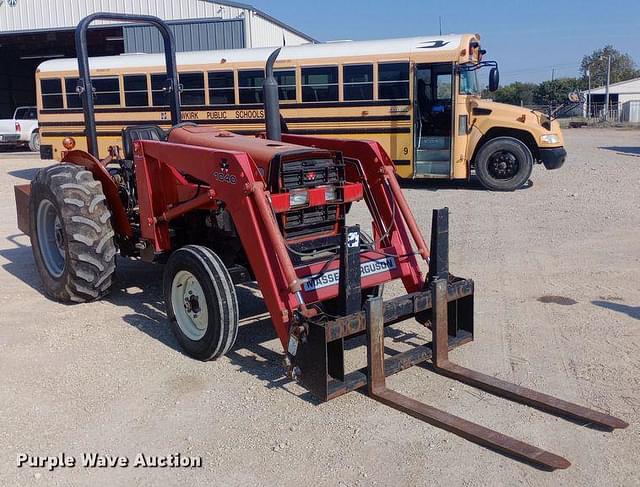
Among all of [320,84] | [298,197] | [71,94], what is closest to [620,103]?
[320,84]

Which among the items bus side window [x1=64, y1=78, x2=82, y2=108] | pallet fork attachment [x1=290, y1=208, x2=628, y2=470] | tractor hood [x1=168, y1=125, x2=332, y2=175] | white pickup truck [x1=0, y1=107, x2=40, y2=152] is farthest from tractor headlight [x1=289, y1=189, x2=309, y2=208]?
white pickup truck [x1=0, y1=107, x2=40, y2=152]

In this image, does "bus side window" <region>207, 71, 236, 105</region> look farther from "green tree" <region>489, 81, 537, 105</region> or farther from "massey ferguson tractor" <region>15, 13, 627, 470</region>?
"green tree" <region>489, 81, 537, 105</region>

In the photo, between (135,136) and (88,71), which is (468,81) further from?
(88,71)

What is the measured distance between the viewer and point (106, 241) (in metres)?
6.06

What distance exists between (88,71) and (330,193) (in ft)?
9.42

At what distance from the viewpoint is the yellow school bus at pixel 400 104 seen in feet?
44.3

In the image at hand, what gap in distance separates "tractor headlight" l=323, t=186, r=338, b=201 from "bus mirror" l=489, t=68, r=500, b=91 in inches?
365

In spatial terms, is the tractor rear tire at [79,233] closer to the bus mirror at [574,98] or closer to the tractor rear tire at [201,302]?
the tractor rear tire at [201,302]

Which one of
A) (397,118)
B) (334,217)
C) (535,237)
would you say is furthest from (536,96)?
(334,217)

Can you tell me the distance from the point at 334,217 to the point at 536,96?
2604 inches

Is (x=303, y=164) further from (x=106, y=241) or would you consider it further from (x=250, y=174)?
(x=106, y=241)

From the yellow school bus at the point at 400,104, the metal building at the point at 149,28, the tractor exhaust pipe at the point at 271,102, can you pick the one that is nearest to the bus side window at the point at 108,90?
the yellow school bus at the point at 400,104

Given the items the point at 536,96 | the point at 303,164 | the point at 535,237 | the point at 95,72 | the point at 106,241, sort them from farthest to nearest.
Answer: the point at 536,96
the point at 95,72
the point at 535,237
the point at 106,241
the point at 303,164

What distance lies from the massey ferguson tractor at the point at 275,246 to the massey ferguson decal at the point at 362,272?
11mm
